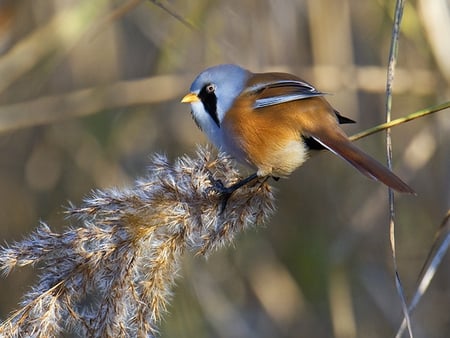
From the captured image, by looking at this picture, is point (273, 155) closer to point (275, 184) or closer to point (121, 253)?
point (121, 253)

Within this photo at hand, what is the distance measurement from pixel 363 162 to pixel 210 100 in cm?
79

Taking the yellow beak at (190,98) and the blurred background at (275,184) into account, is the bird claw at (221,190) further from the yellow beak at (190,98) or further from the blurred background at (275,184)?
the blurred background at (275,184)

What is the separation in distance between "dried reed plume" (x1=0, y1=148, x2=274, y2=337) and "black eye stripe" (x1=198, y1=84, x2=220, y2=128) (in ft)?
1.88

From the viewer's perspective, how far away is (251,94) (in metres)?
2.71

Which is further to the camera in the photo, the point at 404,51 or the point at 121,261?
the point at 404,51

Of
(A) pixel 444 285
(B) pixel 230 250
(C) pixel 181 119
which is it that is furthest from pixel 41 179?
(A) pixel 444 285

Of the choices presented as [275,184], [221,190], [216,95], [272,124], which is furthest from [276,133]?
[275,184]

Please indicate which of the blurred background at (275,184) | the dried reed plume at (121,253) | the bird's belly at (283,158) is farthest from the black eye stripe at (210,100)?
the blurred background at (275,184)

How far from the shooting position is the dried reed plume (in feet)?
6.27

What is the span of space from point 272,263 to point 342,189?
60 centimetres

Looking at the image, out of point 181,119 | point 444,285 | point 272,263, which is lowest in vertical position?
point 444,285

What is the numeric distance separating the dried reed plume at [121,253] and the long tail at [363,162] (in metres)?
0.35

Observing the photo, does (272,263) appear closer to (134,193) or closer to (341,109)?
(341,109)

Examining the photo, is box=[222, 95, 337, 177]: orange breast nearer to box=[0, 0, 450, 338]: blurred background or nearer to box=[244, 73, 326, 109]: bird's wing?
box=[244, 73, 326, 109]: bird's wing
